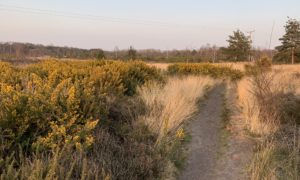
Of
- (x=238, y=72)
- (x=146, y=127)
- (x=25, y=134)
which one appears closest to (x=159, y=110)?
(x=146, y=127)

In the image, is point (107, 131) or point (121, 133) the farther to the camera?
point (121, 133)

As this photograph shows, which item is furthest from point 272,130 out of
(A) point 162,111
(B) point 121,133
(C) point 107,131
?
(C) point 107,131

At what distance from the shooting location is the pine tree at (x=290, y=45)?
43.4 meters

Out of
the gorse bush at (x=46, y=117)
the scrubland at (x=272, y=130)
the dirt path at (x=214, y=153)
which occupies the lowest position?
the dirt path at (x=214, y=153)

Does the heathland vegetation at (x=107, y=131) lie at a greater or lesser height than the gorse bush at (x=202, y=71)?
lesser

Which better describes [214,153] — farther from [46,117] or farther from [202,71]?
[202,71]

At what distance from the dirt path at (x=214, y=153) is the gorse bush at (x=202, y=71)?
1231 centimetres

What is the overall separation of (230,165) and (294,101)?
14.7 ft

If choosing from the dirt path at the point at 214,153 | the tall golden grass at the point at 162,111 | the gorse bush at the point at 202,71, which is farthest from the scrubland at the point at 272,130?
the gorse bush at the point at 202,71

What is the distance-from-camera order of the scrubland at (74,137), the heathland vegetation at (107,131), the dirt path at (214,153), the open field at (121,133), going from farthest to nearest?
the dirt path at (214,153)
the open field at (121,133)
the heathland vegetation at (107,131)
the scrubland at (74,137)

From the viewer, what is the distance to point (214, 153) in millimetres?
6883

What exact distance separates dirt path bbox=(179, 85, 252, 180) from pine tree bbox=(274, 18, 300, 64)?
38.1 metres

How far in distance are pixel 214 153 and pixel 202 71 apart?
16.3 metres

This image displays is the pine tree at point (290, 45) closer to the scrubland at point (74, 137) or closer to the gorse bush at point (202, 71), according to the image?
the gorse bush at point (202, 71)
